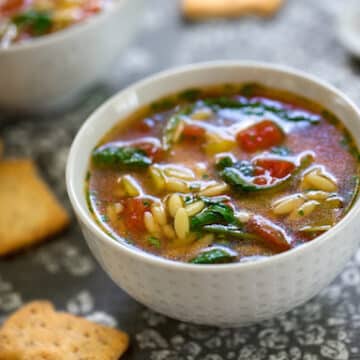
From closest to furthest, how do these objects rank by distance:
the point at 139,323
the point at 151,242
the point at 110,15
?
the point at 151,242
the point at 139,323
the point at 110,15

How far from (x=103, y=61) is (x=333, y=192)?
4.57ft

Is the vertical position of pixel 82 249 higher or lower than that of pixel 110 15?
lower

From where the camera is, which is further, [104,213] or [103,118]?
[103,118]

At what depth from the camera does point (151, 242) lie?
6.22 ft

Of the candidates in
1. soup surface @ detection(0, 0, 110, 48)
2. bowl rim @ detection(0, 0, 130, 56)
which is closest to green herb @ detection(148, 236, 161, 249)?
bowl rim @ detection(0, 0, 130, 56)

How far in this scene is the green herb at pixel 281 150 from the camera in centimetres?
210

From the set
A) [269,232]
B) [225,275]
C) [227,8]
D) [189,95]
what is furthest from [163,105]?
[227,8]

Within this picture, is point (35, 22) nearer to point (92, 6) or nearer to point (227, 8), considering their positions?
point (92, 6)

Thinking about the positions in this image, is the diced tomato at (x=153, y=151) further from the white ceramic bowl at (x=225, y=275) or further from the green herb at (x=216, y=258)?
the green herb at (x=216, y=258)

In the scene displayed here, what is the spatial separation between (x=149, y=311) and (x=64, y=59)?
1165 millimetres

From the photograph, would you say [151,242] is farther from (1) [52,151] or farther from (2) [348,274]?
(1) [52,151]

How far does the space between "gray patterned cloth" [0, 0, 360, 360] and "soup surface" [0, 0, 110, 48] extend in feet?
1.30

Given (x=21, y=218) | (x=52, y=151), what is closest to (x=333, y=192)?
(x=21, y=218)

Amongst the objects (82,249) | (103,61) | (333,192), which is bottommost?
(82,249)
